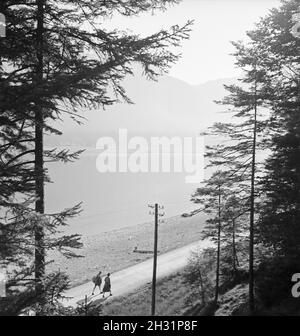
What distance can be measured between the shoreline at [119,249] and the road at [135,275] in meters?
1.17

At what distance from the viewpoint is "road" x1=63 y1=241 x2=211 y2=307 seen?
26.7m

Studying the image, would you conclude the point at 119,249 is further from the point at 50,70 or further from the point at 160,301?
the point at 50,70

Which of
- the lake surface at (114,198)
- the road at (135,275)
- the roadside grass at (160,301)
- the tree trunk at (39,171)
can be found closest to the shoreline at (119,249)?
the road at (135,275)

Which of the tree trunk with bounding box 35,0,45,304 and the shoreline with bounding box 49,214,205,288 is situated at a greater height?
the tree trunk with bounding box 35,0,45,304

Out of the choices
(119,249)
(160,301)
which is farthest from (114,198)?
(160,301)

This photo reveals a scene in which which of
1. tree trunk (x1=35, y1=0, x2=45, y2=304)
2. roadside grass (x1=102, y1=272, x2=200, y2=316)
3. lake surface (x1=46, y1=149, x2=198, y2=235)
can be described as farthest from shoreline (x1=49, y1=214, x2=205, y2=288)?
tree trunk (x1=35, y1=0, x2=45, y2=304)

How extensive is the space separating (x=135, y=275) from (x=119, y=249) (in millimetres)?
13103

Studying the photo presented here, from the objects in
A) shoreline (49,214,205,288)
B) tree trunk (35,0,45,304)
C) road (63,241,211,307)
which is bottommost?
shoreline (49,214,205,288)

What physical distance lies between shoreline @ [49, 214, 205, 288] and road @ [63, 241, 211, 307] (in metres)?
1.17

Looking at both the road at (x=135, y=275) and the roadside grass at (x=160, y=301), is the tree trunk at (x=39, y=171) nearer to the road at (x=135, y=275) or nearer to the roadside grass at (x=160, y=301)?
the roadside grass at (x=160, y=301)

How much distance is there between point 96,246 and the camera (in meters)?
48.5

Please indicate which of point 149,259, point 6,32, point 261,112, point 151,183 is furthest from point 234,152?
point 151,183

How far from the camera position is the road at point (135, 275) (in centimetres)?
2670

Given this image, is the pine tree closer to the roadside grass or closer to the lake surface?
the roadside grass
